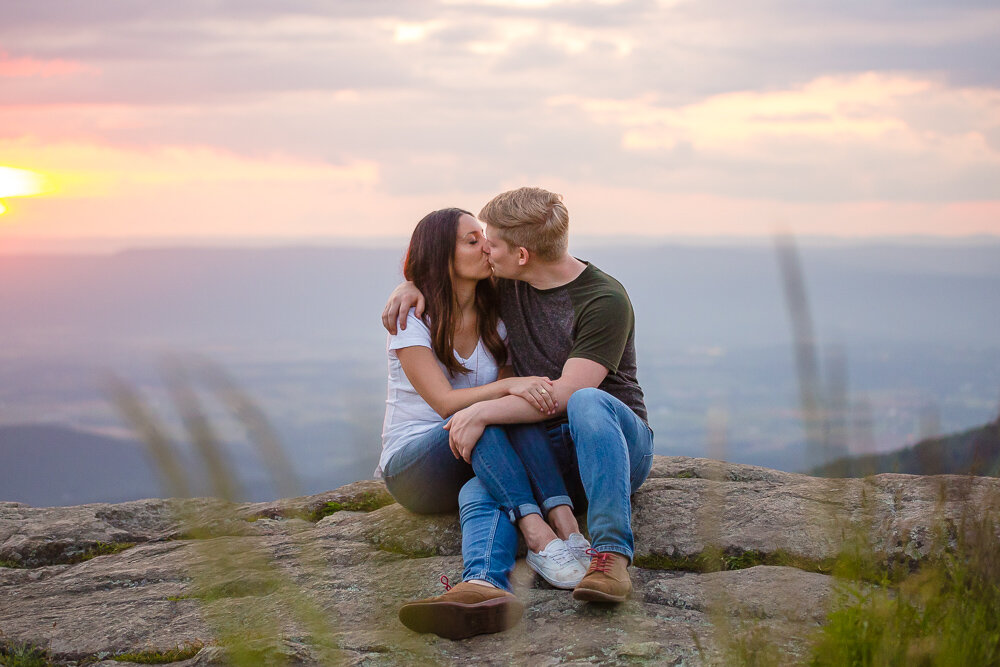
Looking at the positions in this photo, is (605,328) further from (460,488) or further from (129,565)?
(129,565)

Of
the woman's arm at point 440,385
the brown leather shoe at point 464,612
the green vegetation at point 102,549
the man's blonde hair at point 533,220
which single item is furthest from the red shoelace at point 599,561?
the green vegetation at point 102,549

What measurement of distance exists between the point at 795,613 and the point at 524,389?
1834 mm

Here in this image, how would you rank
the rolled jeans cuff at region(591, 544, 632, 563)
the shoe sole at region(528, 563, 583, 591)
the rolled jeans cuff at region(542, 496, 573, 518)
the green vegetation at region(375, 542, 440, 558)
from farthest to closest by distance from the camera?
the green vegetation at region(375, 542, 440, 558) → the rolled jeans cuff at region(542, 496, 573, 518) → the shoe sole at region(528, 563, 583, 591) → the rolled jeans cuff at region(591, 544, 632, 563)

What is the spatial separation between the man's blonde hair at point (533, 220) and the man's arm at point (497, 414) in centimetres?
61

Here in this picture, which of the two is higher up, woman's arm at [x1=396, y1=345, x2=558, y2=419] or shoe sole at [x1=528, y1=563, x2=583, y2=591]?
woman's arm at [x1=396, y1=345, x2=558, y2=419]

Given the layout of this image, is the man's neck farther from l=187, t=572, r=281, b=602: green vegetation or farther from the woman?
l=187, t=572, r=281, b=602: green vegetation

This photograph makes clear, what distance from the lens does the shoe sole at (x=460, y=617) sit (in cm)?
288

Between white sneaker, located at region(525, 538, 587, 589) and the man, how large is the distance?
0.41 feet

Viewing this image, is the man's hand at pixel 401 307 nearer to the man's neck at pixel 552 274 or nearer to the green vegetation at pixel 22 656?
the man's neck at pixel 552 274

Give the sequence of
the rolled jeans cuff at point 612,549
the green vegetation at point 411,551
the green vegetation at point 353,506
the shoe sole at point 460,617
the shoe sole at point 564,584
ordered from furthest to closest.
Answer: the green vegetation at point 353,506, the green vegetation at point 411,551, the shoe sole at point 564,584, the rolled jeans cuff at point 612,549, the shoe sole at point 460,617

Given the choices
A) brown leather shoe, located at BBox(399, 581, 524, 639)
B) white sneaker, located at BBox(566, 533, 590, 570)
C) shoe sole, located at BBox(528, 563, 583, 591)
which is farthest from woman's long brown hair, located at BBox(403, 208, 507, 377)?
brown leather shoe, located at BBox(399, 581, 524, 639)

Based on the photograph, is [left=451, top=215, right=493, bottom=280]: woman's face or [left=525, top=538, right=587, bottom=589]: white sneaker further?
[left=451, top=215, right=493, bottom=280]: woman's face

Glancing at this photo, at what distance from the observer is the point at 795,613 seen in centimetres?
178

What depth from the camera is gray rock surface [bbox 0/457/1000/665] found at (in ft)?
8.62
